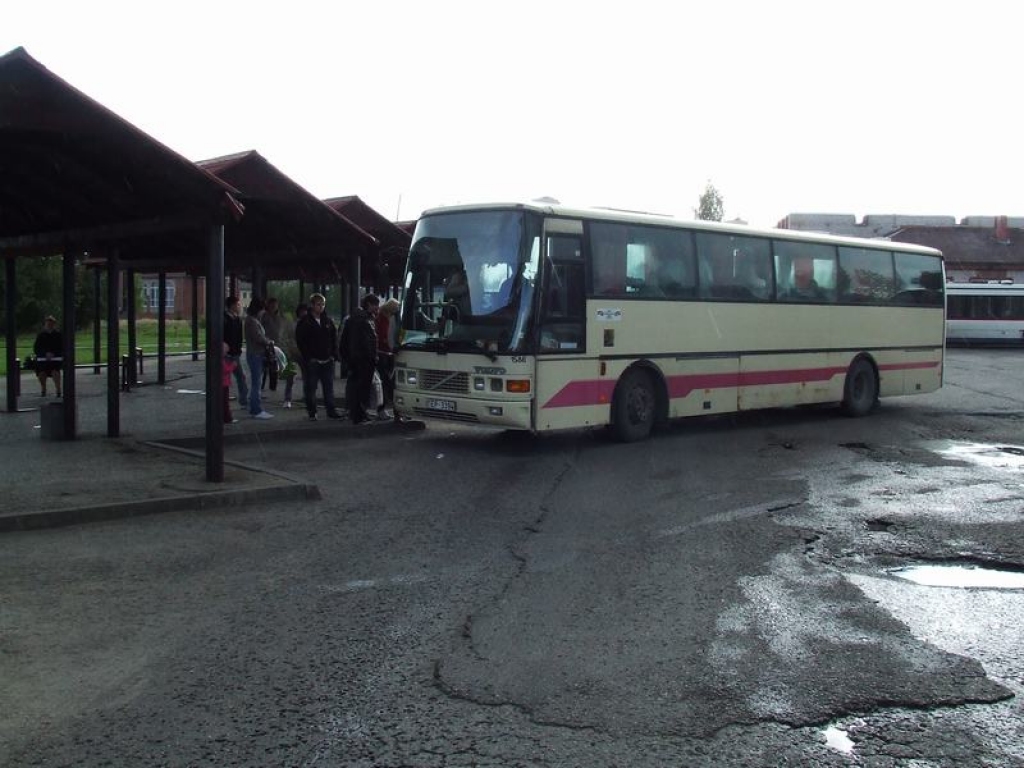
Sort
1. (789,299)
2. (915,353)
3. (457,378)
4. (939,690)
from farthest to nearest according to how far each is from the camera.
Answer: (915,353), (789,299), (457,378), (939,690)

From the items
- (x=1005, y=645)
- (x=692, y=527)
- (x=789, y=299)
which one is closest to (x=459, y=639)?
(x=1005, y=645)

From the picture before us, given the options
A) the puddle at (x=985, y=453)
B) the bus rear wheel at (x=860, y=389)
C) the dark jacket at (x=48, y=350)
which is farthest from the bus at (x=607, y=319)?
the dark jacket at (x=48, y=350)

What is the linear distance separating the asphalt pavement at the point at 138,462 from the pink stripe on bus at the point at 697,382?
3.31 metres

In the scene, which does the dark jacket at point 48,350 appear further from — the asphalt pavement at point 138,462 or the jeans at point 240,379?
the jeans at point 240,379

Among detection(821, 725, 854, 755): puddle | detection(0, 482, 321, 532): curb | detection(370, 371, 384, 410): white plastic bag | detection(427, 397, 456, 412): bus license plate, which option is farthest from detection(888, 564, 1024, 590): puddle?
detection(370, 371, 384, 410): white plastic bag

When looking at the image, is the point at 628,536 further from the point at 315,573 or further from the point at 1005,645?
the point at 1005,645

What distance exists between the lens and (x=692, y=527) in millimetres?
9047

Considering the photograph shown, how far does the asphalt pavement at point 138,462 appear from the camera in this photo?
9305 mm

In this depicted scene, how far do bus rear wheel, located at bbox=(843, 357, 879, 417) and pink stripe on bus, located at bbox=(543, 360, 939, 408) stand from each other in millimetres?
303

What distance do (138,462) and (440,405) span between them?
4.05 meters

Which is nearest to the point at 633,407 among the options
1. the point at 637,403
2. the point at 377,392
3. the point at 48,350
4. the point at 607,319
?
the point at 637,403

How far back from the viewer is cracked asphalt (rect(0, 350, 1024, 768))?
4.45 m

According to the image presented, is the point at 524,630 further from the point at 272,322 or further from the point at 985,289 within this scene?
the point at 985,289

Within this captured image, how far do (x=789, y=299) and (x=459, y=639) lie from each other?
43.7 feet
